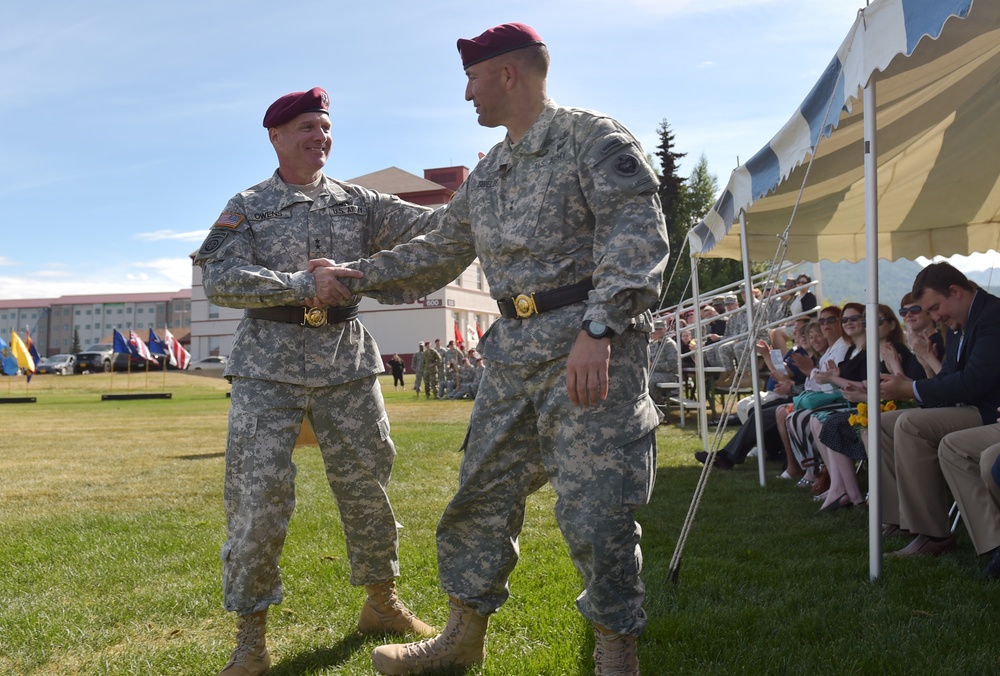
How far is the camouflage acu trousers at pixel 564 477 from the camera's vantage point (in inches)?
111

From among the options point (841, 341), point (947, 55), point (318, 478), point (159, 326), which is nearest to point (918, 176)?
point (841, 341)

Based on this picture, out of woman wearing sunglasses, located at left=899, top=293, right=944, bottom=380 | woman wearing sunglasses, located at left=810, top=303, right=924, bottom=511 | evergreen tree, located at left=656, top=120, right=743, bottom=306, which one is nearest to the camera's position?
woman wearing sunglasses, located at left=899, top=293, right=944, bottom=380

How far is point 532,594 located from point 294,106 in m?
2.53

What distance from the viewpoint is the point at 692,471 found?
893 cm

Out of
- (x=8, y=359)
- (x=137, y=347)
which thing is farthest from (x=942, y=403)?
(x=8, y=359)

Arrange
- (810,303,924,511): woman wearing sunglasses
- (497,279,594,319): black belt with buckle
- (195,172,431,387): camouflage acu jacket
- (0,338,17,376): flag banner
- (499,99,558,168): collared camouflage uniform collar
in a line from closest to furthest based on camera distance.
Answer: (497,279,594,319): black belt with buckle, (499,99,558,168): collared camouflage uniform collar, (195,172,431,387): camouflage acu jacket, (810,303,924,511): woman wearing sunglasses, (0,338,17,376): flag banner

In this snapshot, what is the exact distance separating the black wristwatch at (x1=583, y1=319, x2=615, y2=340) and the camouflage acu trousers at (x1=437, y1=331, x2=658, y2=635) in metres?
0.22

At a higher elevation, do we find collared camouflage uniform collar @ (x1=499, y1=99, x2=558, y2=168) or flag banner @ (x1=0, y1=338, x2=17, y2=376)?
collared camouflage uniform collar @ (x1=499, y1=99, x2=558, y2=168)

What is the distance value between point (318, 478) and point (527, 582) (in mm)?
5014

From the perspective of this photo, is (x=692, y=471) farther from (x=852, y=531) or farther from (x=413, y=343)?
(x=413, y=343)

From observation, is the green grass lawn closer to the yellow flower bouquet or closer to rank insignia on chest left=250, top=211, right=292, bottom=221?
the yellow flower bouquet

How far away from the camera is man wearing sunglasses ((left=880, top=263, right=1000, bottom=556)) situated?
4922 millimetres

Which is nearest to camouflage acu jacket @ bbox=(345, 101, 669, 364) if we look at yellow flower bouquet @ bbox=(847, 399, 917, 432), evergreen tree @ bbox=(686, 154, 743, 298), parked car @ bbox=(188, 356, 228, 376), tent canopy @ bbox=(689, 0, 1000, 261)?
tent canopy @ bbox=(689, 0, 1000, 261)

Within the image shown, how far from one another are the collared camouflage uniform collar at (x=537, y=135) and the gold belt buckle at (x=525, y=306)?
509 mm
